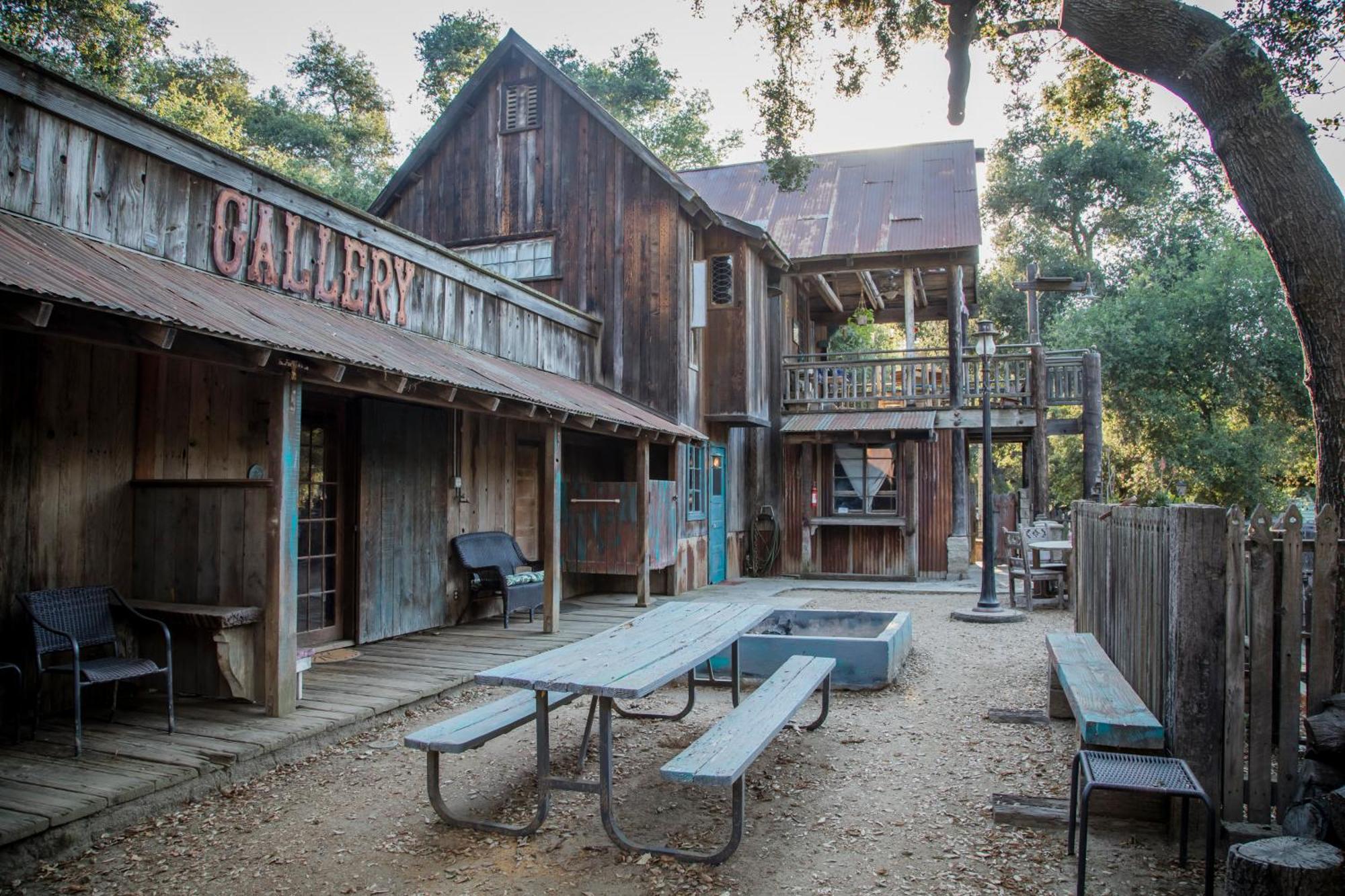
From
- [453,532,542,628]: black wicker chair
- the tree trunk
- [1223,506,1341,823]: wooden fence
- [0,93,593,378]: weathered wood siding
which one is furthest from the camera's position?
[453,532,542,628]: black wicker chair

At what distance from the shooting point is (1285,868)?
2.68 metres

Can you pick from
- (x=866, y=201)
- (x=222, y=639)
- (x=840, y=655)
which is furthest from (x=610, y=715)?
(x=866, y=201)

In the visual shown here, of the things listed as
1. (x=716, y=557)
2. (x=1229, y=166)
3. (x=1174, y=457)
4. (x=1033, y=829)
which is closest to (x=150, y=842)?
(x=1033, y=829)

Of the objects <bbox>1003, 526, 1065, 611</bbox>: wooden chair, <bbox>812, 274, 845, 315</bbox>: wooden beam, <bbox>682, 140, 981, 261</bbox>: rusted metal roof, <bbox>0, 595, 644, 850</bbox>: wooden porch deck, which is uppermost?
<bbox>682, 140, 981, 261</bbox>: rusted metal roof

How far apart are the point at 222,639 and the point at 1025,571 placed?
32.3 ft

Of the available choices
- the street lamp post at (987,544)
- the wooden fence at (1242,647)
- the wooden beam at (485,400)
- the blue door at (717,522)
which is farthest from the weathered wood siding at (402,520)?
the wooden fence at (1242,647)

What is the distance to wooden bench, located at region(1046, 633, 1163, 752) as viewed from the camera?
11.9 ft

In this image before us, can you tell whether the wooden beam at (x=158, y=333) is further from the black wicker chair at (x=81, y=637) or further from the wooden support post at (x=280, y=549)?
the black wicker chair at (x=81, y=637)

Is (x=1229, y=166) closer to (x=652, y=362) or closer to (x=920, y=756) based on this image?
(x=920, y=756)

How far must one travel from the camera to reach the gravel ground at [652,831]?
3.47m

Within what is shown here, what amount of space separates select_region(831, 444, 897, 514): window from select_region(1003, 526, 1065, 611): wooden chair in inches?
104

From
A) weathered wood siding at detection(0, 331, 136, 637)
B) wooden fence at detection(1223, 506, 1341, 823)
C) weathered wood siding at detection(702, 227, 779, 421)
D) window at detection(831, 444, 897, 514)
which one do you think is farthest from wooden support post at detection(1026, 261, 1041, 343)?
weathered wood siding at detection(0, 331, 136, 637)

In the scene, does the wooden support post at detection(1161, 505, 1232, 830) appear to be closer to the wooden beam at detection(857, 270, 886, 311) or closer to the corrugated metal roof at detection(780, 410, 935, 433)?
the corrugated metal roof at detection(780, 410, 935, 433)

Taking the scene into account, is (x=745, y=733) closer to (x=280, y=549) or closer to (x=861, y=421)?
(x=280, y=549)
